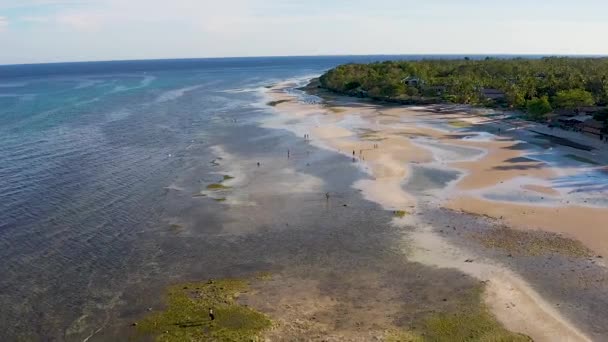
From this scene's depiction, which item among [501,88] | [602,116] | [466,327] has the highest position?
[501,88]

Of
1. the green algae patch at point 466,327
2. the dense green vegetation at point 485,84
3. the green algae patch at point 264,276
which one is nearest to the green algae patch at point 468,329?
the green algae patch at point 466,327

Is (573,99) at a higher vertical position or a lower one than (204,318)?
higher

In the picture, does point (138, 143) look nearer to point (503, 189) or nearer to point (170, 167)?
point (170, 167)

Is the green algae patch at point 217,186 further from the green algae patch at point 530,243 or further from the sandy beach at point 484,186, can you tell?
the green algae patch at point 530,243

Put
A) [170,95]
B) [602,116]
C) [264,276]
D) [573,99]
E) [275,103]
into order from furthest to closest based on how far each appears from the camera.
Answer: [170,95]
[275,103]
[573,99]
[602,116]
[264,276]

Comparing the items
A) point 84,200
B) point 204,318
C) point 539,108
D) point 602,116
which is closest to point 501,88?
point 539,108

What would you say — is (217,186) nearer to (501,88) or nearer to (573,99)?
(573,99)

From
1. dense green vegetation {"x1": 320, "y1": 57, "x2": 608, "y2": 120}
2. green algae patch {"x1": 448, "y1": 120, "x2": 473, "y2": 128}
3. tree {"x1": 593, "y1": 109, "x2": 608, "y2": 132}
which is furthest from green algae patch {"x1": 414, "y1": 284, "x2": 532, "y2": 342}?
dense green vegetation {"x1": 320, "y1": 57, "x2": 608, "y2": 120}
